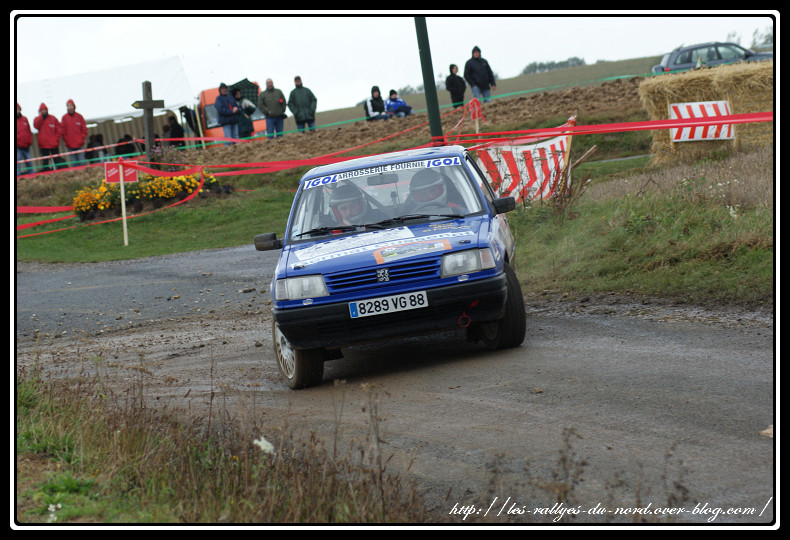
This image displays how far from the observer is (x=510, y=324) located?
7414 mm

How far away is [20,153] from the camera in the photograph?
94.7 feet

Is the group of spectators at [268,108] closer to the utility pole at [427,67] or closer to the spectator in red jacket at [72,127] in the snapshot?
the spectator in red jacket at [72,127]

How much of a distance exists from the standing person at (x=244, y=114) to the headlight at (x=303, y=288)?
23.1 meters

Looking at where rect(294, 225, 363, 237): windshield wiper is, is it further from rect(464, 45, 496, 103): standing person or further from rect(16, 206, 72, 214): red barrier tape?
→ rect(16, 206, 72, 214): red barrier tape

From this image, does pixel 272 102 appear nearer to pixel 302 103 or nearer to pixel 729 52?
pixel 302 103

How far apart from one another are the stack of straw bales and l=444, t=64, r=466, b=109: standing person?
9.75 metres

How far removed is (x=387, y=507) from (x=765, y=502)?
1.70m

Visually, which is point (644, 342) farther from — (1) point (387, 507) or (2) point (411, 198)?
(1) point (387, 507)

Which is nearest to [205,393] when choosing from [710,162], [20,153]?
[710,162]

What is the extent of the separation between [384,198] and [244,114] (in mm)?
22724

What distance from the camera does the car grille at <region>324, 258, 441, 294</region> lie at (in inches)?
275

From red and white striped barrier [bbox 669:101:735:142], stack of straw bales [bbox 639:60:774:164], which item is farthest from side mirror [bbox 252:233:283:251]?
red and white striped barrier [bbox 669:101:735:142]

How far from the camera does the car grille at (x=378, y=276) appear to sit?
6.99 meters
